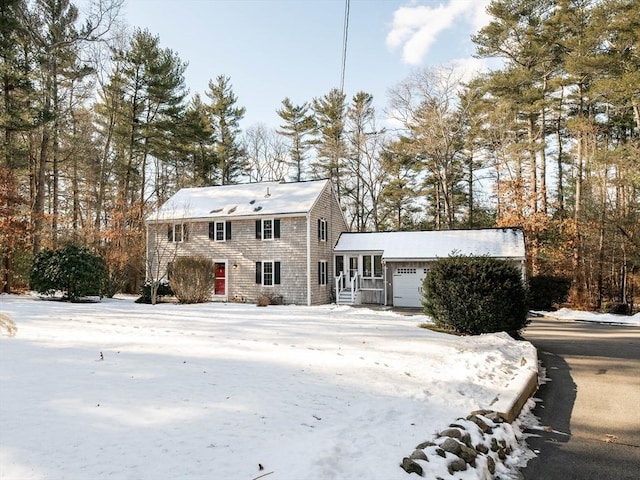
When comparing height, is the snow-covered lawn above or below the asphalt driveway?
above

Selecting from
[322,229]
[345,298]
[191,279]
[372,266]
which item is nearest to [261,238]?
[322,229]

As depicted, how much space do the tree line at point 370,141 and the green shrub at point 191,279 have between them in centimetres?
403

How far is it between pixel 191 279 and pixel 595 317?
17.8 m

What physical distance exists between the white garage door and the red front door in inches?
351

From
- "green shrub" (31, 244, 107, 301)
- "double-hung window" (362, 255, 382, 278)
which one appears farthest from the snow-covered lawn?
"double-hung window" (362, 255, 382, 278)

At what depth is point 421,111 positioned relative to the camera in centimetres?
2722

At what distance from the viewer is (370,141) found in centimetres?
3139

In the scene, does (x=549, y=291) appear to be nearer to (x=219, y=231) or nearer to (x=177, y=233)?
(x=219, y=231)

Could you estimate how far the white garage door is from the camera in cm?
2017

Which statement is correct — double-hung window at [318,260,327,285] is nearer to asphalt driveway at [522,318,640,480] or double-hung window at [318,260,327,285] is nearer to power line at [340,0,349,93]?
asphalt driveway at [522,318,640,480]

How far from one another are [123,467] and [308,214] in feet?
58.4

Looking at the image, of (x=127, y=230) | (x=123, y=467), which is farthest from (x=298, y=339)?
(x=127, y=230)

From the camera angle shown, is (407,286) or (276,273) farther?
(276,273)

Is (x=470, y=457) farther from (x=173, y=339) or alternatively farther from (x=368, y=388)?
(x=173, y=339)
